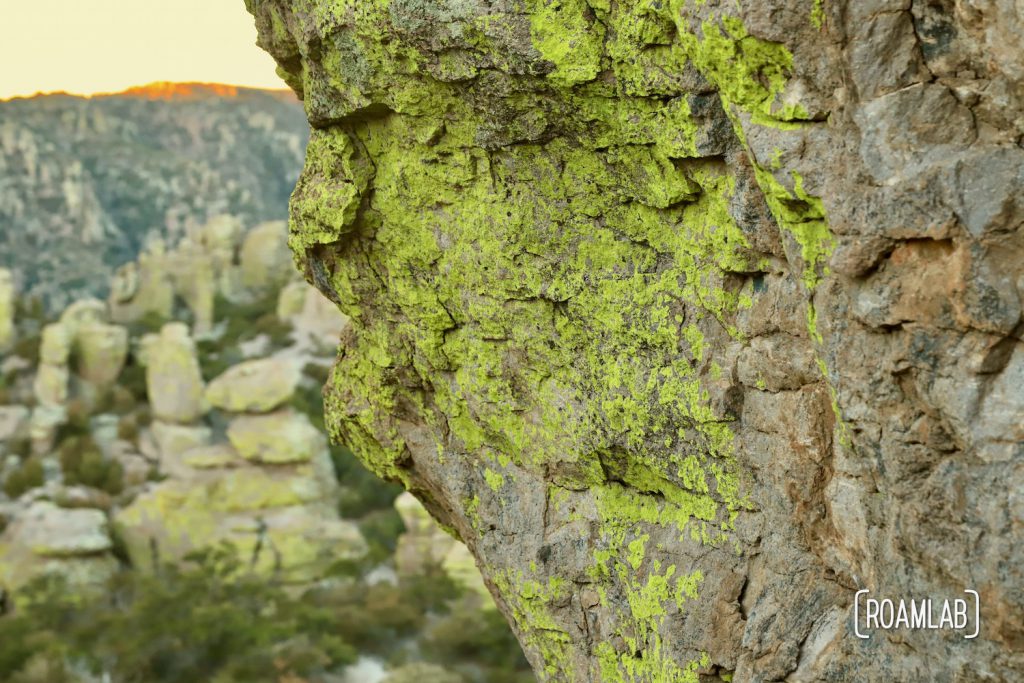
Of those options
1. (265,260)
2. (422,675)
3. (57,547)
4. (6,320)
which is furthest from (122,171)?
(422,675)

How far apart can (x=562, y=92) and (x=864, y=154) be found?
122 cm

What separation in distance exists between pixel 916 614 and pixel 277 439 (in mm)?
20688

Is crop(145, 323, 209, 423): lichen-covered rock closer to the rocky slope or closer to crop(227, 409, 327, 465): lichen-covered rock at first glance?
the rocky slope

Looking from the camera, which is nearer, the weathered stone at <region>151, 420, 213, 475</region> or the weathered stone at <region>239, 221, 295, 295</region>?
the weathered stone at <region>151, 420, 213, 475</region>

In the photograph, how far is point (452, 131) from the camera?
152 inches

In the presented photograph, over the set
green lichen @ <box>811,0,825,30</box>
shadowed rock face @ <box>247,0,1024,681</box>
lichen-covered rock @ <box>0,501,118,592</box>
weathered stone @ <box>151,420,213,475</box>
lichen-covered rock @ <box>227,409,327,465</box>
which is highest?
green lichen @ <box>811,0,825,30</box>

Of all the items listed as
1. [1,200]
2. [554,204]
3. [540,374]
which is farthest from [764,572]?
[1,200]

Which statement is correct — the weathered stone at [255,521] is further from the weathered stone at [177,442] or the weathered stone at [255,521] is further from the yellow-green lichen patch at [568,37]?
the yellow-green lichen patch at [568,37]

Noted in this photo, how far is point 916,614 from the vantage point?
2738 mm

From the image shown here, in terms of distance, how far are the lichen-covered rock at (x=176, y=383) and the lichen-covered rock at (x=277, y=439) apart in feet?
12.3

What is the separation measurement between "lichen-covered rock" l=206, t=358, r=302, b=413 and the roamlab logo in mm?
20787

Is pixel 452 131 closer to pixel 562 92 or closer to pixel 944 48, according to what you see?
pixel 562 92

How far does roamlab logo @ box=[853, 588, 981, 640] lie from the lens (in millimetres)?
2576

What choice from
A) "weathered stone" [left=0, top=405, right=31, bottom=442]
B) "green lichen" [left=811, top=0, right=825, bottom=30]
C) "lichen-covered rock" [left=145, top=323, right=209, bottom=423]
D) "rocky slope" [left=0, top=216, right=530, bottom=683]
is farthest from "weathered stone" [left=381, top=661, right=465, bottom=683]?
"green lichen" [left=811, top=0, right=825, bottom=30]
